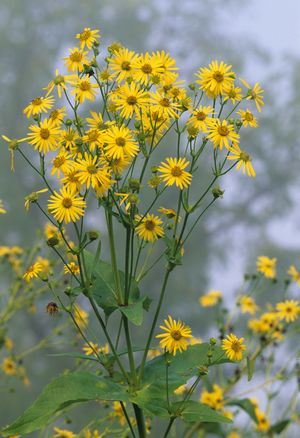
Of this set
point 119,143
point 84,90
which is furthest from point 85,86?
point 119,143

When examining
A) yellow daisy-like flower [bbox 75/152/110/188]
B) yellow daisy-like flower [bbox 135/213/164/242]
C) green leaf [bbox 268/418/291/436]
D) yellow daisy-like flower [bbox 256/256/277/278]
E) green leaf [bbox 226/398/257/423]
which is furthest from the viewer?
yellow daisy-like flower [bbox 256/256/277/278]

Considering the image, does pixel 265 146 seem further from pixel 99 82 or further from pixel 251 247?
pixel 99 82

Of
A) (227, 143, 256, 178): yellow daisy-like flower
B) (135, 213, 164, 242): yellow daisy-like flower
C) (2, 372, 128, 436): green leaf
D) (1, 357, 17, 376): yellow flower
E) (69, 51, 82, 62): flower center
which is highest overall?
(1, 357, 17, 376): yellow flower

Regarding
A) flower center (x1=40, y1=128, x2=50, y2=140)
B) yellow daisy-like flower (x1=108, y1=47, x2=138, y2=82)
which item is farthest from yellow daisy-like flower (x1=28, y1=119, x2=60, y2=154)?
yellow daisy-like flower (x1=108, y1=47, x2=138, y2=82)

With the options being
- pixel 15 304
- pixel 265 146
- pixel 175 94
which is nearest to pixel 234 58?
pixel 265 146

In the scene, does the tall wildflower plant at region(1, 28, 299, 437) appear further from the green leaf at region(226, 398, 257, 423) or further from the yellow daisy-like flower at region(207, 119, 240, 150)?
the green leaf at region(226, 398, 257, 423)

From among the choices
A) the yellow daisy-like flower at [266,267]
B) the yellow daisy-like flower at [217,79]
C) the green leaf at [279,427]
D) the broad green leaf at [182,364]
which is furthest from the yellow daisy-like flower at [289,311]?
the yellow daisy-like flower at [217,79]
